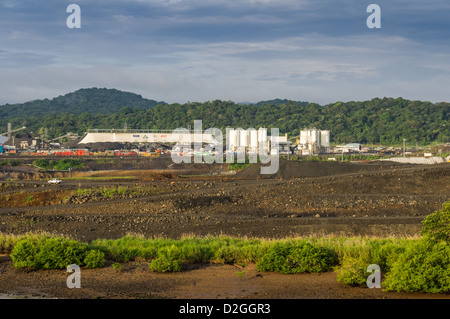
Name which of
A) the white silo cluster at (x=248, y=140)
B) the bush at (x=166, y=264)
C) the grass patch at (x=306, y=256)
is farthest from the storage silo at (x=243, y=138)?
the bush at (x=166, y=264)

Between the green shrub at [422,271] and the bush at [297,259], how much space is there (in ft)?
8.39

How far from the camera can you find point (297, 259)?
19281 millimetres

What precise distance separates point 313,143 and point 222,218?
88962mm

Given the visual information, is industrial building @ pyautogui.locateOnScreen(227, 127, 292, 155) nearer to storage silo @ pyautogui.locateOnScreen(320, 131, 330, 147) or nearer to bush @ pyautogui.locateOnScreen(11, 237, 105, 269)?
storage silo @ pyautogui.locateOnScreen(320, 131, 330, 147)

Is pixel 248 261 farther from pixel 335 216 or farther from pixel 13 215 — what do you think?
pixel 13 215

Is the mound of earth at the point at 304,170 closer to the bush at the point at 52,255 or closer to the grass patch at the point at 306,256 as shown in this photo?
the grass patch at the point at 306,256

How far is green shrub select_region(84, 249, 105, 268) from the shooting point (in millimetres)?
20500

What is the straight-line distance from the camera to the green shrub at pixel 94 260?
20.5 meters

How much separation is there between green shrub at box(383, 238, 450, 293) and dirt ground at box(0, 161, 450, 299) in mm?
268

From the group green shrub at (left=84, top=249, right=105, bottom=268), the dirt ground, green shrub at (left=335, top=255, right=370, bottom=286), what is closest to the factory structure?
the dirt ground

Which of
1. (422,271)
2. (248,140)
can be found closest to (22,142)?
(248,140)

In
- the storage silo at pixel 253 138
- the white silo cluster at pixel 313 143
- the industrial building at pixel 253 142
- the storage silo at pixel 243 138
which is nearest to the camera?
the industrial building at pixel 253 142

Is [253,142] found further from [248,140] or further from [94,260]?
[94,260]
